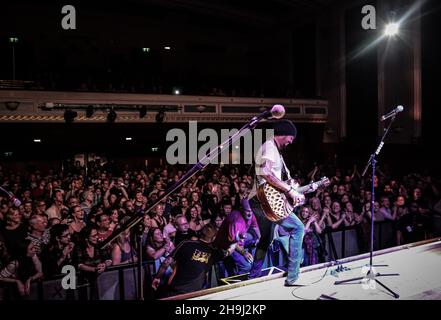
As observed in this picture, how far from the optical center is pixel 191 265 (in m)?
3.88

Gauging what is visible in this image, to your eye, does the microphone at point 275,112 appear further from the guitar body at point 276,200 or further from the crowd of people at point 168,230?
the crowd of people at point 168,230

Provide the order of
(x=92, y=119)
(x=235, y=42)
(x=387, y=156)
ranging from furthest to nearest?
1. (x=235, y=42)
2. (x=387, y=156)
3. (x=92, y=119)

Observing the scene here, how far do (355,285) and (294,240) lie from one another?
2.20 feet

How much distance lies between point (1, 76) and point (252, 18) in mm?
10718

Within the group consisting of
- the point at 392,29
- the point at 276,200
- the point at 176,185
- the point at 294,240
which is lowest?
the point at 294,240

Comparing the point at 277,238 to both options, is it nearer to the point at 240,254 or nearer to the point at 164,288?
the point at 240,254

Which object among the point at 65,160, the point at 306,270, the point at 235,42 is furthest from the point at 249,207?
the point at 235,42

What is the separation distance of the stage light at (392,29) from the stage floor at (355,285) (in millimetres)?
9882

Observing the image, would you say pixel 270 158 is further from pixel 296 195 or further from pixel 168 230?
pixel 168 230

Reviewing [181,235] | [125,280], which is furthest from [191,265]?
[181,235]

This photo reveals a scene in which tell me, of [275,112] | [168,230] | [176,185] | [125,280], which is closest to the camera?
[176,185]

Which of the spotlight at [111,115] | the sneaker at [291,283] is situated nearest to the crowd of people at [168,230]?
the sneaker at [291,283]
